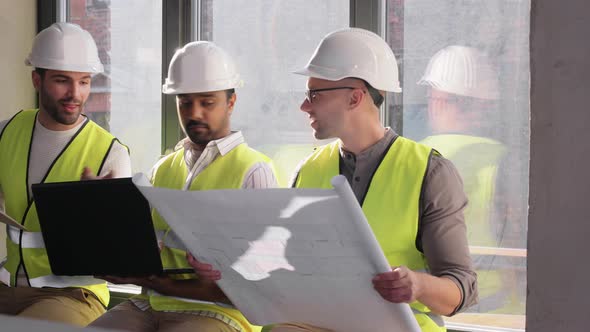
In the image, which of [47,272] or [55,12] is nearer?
[47,272]

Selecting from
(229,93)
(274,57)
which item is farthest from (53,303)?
(274,57)

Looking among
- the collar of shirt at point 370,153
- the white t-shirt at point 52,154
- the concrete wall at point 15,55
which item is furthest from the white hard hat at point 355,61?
the concrete wall at point 15,55

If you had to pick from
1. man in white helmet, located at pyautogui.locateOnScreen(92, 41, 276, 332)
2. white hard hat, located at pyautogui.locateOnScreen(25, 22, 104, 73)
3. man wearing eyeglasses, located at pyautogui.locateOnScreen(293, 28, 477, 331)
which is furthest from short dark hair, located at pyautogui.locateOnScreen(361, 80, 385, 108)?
white hard hat, located at pyautogui.locateOnScreen(25, 22, 104, 73)

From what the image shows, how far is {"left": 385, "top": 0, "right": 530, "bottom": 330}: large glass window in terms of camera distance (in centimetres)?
280

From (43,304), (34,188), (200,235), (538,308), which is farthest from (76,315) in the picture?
(538,308)

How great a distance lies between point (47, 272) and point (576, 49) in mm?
2213

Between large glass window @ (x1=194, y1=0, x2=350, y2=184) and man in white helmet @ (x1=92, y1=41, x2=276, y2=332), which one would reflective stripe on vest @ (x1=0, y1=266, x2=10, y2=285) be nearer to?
man in white helmet @ (x1=92, y1=41, x2=276, y2=332)

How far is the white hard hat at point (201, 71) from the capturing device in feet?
8.16

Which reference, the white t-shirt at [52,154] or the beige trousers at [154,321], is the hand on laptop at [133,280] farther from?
the white t-shirt at [52,154]

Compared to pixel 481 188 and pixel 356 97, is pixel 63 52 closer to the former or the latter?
pixel 356 97

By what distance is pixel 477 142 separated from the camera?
2.87m

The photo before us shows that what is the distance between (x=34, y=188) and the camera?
2027 mm

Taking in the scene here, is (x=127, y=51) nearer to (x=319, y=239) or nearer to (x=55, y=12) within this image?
(x=55, y=12)

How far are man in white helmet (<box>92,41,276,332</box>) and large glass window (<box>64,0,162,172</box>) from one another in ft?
3.41
